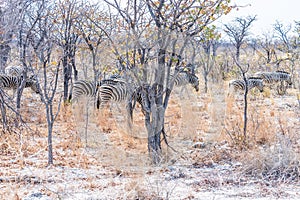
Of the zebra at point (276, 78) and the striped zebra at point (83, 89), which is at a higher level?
the zebra at point (276, 78)

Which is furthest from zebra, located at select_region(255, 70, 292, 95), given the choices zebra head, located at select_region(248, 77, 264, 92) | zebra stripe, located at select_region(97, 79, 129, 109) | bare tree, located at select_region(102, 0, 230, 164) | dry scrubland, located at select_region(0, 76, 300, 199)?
bare tree, located at select_region(102, 0, 230, 164)

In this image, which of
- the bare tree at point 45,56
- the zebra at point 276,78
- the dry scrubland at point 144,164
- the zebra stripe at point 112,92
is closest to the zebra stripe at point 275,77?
the zebra at point 276,78

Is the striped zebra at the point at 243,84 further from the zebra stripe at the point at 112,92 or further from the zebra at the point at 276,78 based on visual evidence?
the zebra stripe at the point at 112,92

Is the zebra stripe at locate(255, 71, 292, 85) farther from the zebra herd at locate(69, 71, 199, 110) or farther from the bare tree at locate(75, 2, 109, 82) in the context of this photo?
the bare tree at locate(75, 2, 109, 82)

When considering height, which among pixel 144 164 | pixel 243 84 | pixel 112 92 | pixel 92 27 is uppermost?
pixel 92 27

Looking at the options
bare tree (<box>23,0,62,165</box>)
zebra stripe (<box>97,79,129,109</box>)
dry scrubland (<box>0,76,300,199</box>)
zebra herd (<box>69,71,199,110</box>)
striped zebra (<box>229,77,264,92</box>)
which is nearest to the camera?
dry scrubland (<box>0,76,300,199</box>)

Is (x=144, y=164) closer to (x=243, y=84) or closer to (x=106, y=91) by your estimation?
(x=106, y=91)

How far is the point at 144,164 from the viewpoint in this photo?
191 inches

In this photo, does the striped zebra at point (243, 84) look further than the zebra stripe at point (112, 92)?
Yes

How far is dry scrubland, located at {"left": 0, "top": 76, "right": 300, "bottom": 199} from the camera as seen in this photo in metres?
3.79

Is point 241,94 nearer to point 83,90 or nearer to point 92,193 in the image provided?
point 83,90

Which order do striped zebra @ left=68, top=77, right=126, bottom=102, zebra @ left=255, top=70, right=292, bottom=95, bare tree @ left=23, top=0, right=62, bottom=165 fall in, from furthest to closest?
zebra @ left=255, top=70, right=292, bottom=95
striped zebra @ left=68, top=77, right=126, bottom=102
bare tree @ left=23, top=0, right=62, bottom=165

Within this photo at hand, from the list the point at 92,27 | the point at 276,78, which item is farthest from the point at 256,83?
the point at 92,27

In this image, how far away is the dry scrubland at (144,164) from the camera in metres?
3.79
